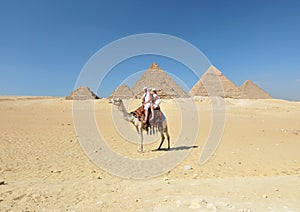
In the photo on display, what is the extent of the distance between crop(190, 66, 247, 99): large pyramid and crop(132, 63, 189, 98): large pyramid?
14.7 metres

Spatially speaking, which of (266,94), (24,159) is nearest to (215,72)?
(266,94)

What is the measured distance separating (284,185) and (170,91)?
168 ft

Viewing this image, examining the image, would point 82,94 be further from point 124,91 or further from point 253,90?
point 253,90

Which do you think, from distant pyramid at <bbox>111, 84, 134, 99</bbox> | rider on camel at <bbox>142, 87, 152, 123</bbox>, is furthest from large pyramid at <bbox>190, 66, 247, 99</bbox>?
rider on camel at <bbox>142, 87, 152, 123</bbox>

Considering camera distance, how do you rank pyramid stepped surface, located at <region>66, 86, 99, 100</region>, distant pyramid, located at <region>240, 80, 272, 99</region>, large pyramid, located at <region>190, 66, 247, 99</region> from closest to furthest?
pyramid stepped surface, located at <region>66, 86, 99, 100</region> → large pyramid, located at <region>190, 66, 247, 99</region> → distant pyramid, located at <region>240, 80, 272, 99</region>

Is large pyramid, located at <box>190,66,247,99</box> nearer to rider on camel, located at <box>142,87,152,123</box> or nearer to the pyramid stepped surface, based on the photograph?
the pyramid stepped surface

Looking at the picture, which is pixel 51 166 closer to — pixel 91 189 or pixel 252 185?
pixel 91 189

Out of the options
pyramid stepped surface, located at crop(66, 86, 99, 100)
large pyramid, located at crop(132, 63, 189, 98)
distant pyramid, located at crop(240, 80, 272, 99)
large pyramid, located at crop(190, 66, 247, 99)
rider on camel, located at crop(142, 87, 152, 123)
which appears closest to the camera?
rider on camel, located at crop(142, 87, 152, 123)

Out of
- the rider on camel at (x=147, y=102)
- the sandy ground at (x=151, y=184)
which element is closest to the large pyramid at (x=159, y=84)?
the rider on camel at (x=147, y=102)

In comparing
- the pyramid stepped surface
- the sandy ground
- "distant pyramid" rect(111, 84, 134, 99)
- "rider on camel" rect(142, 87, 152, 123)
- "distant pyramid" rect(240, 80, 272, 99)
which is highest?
"distant pyramid" rect(240, 80, 272, 99)

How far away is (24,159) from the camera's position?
7.34 m

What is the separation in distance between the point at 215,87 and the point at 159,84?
25.5m

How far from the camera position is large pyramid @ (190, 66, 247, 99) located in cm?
7012

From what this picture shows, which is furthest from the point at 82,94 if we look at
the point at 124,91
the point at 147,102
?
the point at 147,102
